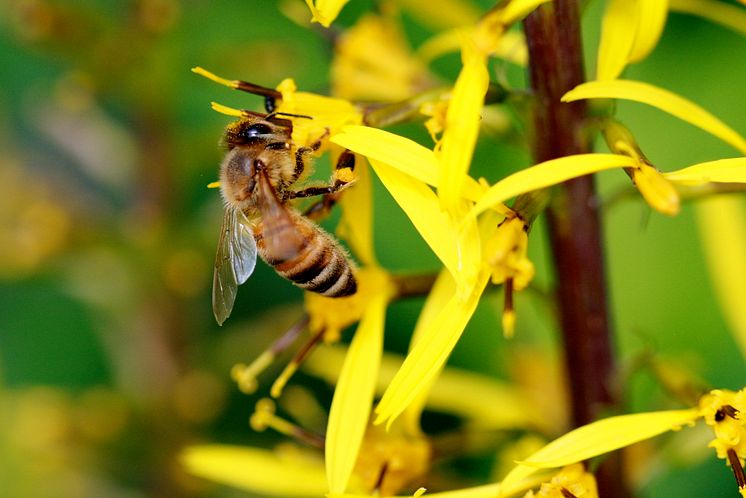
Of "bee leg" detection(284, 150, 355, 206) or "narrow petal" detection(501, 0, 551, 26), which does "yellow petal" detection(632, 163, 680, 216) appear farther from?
"bee leg" detection(284, 150, 355, 206)

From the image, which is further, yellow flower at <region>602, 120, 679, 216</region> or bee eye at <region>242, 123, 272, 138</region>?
bee eye at <region>242, 123, 272, 138</region>

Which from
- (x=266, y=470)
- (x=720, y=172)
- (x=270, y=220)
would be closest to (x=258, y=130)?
(x=270, y=220)

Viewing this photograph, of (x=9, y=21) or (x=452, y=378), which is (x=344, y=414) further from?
(x=9, y=21)

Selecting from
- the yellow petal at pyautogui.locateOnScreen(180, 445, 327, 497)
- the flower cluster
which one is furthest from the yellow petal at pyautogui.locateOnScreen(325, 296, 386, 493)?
the yellow petal at pyautogui.locateOnScreen(180, 445, 327, 497)

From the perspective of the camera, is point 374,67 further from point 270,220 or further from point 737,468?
point 737,468

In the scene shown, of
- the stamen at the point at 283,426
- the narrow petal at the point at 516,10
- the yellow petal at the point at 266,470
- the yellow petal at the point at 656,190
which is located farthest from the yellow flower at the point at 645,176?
the yellow petal at the point at 266,470
